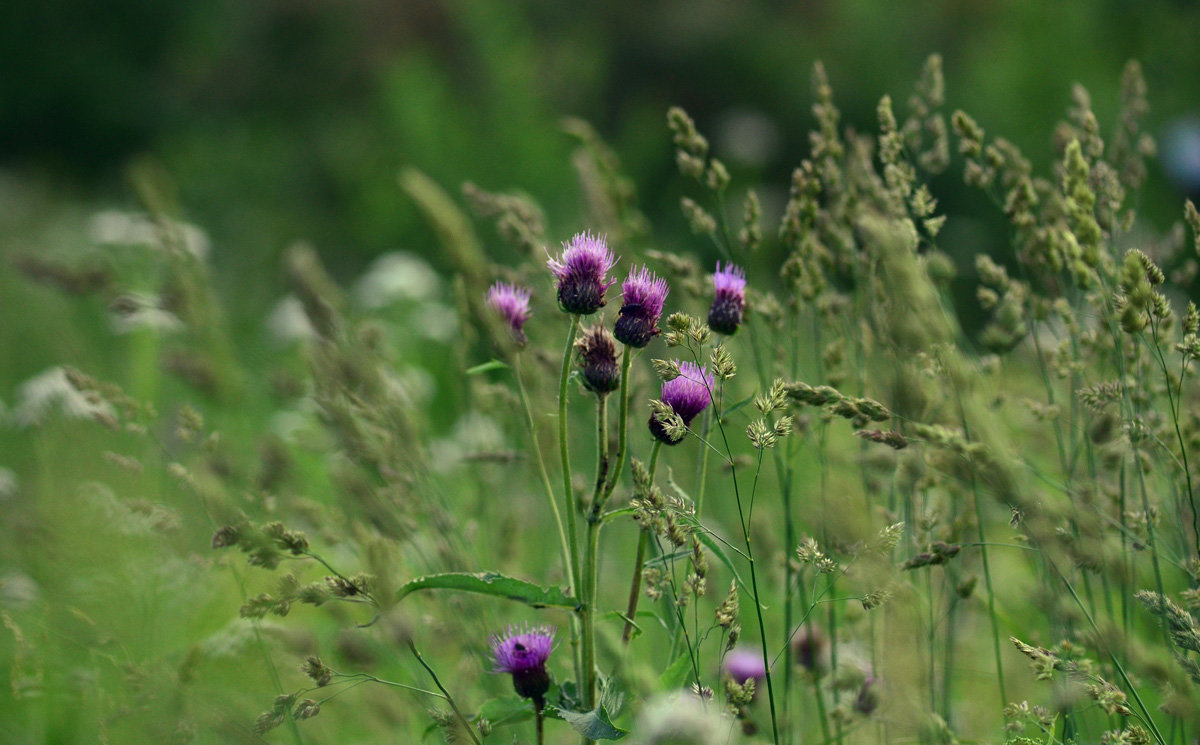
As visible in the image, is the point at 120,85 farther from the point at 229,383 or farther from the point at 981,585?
the point at 981,585

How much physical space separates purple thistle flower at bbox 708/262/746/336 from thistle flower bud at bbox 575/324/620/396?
0.14 m

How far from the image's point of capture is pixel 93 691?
47.1 inches

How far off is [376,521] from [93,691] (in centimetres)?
54

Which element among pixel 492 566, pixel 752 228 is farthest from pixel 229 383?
pixel 752 228

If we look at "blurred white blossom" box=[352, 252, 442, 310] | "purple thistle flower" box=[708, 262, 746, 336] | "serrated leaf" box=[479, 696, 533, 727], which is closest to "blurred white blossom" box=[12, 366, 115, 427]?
"serrated leaf" box=[479, 696, 533, 727]

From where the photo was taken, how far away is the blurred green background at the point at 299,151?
4.33ft

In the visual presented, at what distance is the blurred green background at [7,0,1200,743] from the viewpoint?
4.33 ft

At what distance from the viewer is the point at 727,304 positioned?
38.6 inches

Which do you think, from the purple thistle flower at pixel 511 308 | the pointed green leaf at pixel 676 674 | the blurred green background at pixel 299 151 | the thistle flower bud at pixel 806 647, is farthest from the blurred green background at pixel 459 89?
the pointed green leaf at pixel 676 674

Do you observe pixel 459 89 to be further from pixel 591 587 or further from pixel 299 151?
pixel 591 587

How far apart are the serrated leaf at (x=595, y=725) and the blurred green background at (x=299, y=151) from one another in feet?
0.93

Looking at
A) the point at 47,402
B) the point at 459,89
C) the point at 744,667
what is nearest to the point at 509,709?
the point at 744,667

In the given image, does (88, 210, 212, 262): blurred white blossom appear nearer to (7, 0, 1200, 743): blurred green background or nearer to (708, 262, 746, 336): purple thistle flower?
(7, 0, 1200, 743): blurred green background

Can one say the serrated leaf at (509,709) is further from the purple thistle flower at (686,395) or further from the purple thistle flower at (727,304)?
the purple thistle flower at (727,304)
